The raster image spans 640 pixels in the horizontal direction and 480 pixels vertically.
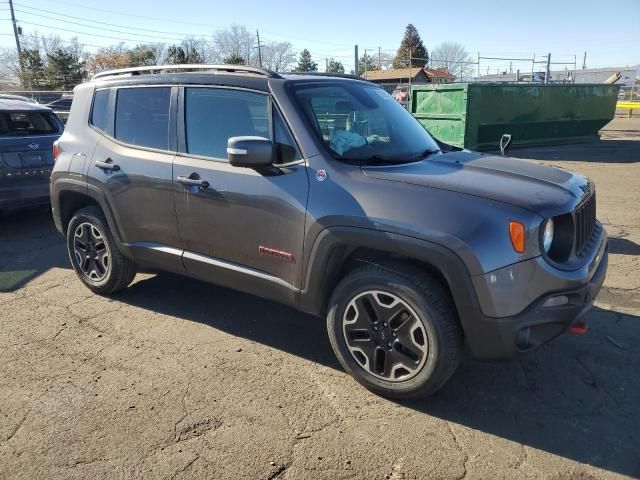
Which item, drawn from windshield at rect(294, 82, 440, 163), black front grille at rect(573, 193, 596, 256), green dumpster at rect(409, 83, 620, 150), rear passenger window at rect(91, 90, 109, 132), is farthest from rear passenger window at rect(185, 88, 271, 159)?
green dumpster at rect(409, 83, 620, 150)

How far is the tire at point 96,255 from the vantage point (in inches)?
175

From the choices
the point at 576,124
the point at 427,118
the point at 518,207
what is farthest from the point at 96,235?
the point at 576,124

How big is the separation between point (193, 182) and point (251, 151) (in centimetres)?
71

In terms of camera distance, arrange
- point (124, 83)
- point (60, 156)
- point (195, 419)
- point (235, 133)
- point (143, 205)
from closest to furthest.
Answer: point (195, 419), point (235, 133), point (143, 205), point (124, 83), point (60, 156)

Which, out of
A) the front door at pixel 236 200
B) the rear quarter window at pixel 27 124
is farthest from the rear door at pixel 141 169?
the rear quarter window at pixel 27 124

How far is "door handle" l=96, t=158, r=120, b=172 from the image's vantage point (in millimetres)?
4137

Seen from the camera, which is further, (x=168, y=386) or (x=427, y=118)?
(x=427, y=118)

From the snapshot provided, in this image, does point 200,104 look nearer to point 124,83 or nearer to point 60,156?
point 124,83

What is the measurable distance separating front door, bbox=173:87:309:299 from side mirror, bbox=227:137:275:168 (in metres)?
0.15

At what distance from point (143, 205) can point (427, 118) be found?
1126 centimetres

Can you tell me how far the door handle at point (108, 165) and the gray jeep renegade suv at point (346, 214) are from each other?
0.01m

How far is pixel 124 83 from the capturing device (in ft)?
14.0

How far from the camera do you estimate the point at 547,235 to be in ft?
9.07

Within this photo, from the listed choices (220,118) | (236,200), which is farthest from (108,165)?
(236,200)
